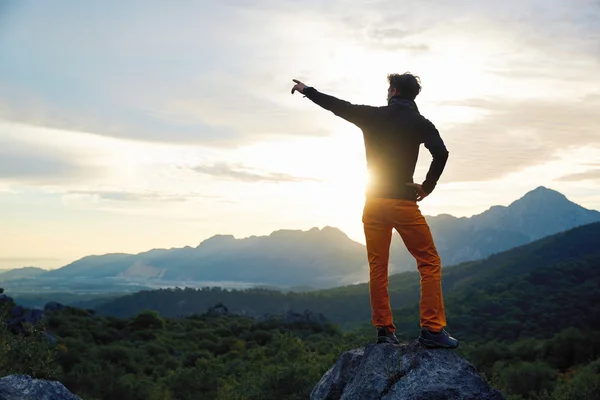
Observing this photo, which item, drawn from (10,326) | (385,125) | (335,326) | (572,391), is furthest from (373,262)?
(335,326)

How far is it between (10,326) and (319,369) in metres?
22.2

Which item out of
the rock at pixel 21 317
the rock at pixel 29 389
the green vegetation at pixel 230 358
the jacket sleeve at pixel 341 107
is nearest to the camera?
the jacket sleeve at pixel 341 107

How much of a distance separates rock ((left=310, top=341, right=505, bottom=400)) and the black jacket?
6.94ft

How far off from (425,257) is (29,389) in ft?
19.4

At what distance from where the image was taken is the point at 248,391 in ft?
69.6

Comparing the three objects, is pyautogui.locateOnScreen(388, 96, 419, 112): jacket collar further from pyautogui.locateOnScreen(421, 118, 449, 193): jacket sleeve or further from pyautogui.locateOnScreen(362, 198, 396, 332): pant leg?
pyautogui.locateOnScreen(362, 198, 396, 332): pant leg

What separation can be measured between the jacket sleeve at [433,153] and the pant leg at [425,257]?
0.35m

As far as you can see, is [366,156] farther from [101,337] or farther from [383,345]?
[101,337]

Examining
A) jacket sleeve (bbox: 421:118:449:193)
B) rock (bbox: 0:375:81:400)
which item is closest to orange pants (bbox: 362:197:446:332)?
jacket sleeve (bbox: 421:118:449:193)

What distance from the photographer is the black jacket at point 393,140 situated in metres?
7.17

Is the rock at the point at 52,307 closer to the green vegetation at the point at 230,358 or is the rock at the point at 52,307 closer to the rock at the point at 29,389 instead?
the green vegetation at the point at 230,358

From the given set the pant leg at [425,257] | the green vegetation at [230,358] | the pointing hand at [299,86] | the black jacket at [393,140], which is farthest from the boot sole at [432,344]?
the green vegetation at [230,358]

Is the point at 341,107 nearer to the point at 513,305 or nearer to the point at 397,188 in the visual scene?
the point at 397,188

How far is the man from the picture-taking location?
706 cm
